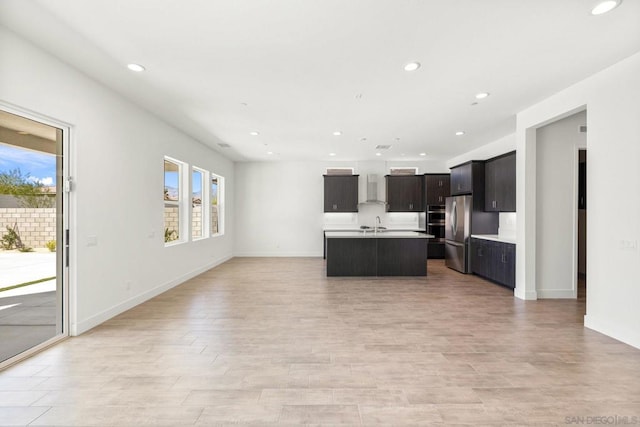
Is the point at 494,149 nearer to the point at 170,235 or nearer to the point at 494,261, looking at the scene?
the point at 494,261

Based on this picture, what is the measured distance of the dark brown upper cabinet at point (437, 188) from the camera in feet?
28.6

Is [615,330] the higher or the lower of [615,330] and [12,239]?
the lower

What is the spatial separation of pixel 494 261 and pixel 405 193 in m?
3.69

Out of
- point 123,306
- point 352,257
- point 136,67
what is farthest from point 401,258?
point 136,67

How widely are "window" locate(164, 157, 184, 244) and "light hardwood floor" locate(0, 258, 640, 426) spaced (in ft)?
5.63

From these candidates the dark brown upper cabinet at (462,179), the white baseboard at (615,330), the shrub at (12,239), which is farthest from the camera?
the dark brown upper cabinet at (462,179)

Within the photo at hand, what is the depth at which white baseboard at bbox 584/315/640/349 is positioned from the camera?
3.01m

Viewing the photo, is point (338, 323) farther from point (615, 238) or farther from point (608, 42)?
point (608, 42)

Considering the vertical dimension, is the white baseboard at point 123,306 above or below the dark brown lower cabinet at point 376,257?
below

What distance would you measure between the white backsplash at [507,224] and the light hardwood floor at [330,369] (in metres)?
2.18

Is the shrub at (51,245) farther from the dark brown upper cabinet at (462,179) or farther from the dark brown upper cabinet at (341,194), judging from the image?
the dark brown upper cabinet at (462,179)

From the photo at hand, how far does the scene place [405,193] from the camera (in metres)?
8.91

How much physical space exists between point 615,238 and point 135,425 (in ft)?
15.8

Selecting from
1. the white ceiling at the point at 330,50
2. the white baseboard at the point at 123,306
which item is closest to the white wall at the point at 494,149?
the white ceiling at the point at 330,50
